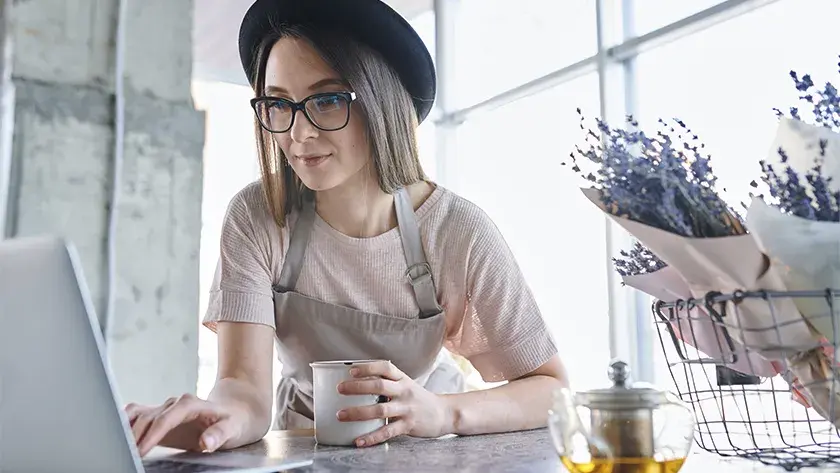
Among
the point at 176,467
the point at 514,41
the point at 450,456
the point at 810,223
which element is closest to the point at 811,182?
the point at 810,223

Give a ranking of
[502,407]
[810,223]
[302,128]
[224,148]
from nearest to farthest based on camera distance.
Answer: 1. [810,223]
2. [502,407]
3. [302,128]
4. [224,148]

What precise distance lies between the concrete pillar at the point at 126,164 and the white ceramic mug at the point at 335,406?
1899 millimetres

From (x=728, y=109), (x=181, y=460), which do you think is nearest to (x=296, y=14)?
(x=181, y=460)

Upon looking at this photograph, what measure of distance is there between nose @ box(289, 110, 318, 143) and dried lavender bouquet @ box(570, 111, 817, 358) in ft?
2.55

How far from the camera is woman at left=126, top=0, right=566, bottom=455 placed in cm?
142

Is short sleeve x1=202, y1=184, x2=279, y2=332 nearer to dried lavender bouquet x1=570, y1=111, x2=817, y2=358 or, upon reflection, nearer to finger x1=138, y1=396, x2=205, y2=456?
finger x1=138, y1=396, x2=205, y2=456

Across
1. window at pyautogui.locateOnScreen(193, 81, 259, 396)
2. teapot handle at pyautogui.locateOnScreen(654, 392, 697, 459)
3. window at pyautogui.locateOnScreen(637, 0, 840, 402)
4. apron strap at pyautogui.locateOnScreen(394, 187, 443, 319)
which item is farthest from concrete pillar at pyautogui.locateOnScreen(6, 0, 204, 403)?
teapot handle at pyautogui.locateOnScreen(654, 392, 697, 459)

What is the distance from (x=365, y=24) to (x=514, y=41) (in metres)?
2.48

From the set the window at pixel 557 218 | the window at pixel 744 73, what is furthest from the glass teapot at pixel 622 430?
the window at pixel 557 218

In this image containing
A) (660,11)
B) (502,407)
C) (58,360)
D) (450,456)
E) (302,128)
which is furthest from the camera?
(660,11)

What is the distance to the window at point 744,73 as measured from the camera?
2.46 m

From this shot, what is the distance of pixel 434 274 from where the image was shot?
1.56 metres

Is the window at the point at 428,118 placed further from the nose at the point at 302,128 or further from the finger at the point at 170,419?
the finger at the point at 170,419

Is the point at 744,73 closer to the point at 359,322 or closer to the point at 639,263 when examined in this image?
the point at 359,322
